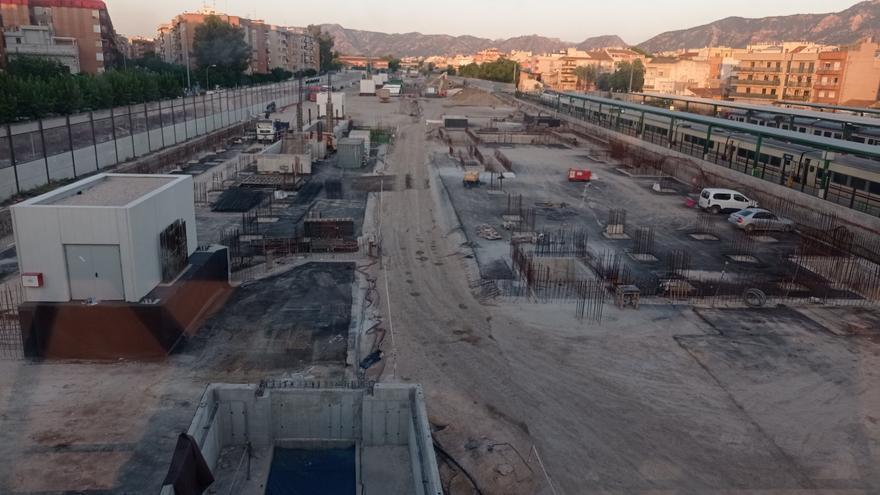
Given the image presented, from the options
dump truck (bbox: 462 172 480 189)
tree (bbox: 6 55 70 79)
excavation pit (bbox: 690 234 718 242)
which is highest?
tree (bbox: 6 55 70 79)

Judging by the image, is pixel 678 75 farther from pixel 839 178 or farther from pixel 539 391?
pixel 539 391

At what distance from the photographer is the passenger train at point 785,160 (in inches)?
979

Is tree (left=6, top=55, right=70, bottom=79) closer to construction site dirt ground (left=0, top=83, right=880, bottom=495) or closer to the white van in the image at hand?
construction site dirt ground (left=0, top=83, right=880, bottom=495)

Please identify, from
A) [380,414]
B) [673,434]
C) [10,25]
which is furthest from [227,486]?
[10,25]

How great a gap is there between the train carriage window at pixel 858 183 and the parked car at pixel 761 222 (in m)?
3.51

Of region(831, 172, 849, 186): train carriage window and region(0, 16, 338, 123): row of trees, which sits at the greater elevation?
region(0, 16, 338, 123): row of trees

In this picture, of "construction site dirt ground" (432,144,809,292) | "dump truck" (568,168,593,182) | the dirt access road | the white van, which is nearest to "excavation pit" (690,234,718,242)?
"construction site dirt ground" (432,144,809,292)

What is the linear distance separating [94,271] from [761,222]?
71.7 feet

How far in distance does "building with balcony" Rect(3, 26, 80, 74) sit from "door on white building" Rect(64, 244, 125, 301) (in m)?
56.5

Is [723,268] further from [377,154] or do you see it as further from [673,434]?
[377,154]

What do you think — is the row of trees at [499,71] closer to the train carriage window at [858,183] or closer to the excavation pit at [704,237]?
the train carriage window at [858,183]

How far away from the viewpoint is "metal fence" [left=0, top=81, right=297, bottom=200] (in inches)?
932

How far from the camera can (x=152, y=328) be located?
12336 mm

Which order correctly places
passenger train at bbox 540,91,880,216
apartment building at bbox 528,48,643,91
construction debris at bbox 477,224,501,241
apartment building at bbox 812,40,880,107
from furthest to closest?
apartment building at bbox 528,48,643,91
apartment building at bbox 812,40,880,107
passenger train at bbox 540,91,880,216
construction debris at bbox 477,224,501,241
